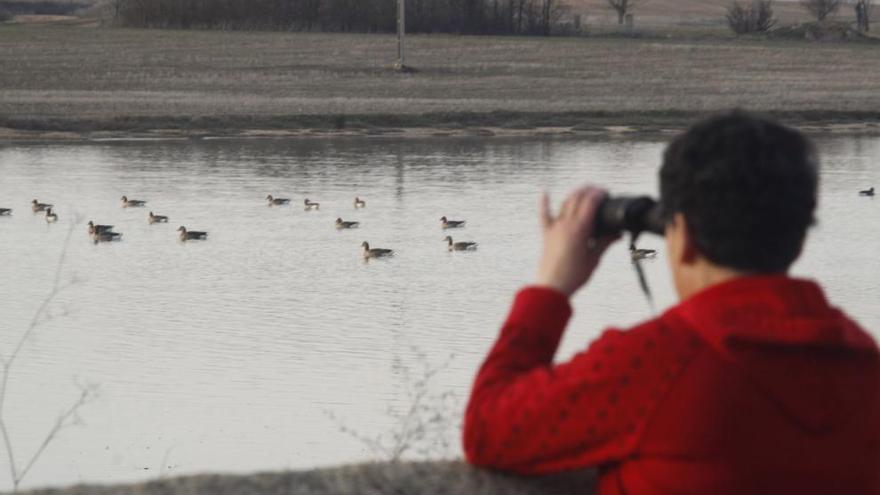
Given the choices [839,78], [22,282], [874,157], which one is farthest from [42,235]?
[839,78]

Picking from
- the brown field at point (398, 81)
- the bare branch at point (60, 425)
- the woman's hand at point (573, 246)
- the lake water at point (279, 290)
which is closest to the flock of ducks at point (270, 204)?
the lake water at point (279, 290)

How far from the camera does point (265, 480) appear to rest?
3.37m

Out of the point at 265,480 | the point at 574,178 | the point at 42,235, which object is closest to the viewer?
the point at 265,480

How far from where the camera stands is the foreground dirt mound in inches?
124

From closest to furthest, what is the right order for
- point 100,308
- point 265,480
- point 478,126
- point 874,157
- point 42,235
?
point 265,480
point 100,308
point 42,235
point 874,157
point 478,126

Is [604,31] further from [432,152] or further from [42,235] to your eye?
[42,235]

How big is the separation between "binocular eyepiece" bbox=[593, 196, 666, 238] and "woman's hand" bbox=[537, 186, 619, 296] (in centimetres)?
2

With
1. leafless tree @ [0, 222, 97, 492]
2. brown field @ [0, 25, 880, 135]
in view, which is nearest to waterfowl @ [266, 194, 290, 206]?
leafless tree @ [0, 222, 97, 492]

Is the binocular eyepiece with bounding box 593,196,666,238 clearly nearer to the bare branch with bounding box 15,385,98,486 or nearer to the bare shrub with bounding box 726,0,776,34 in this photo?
the bare branch with bounding box 15,385,98,486

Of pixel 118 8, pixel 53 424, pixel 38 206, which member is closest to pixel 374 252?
pixel 38 206

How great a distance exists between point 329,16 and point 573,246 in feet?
235

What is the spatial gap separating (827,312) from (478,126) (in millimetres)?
37453

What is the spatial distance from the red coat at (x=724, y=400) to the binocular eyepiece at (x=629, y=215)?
0.18m

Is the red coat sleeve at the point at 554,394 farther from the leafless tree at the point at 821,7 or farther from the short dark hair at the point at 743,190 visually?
the leafless tree at the point at 821,7
